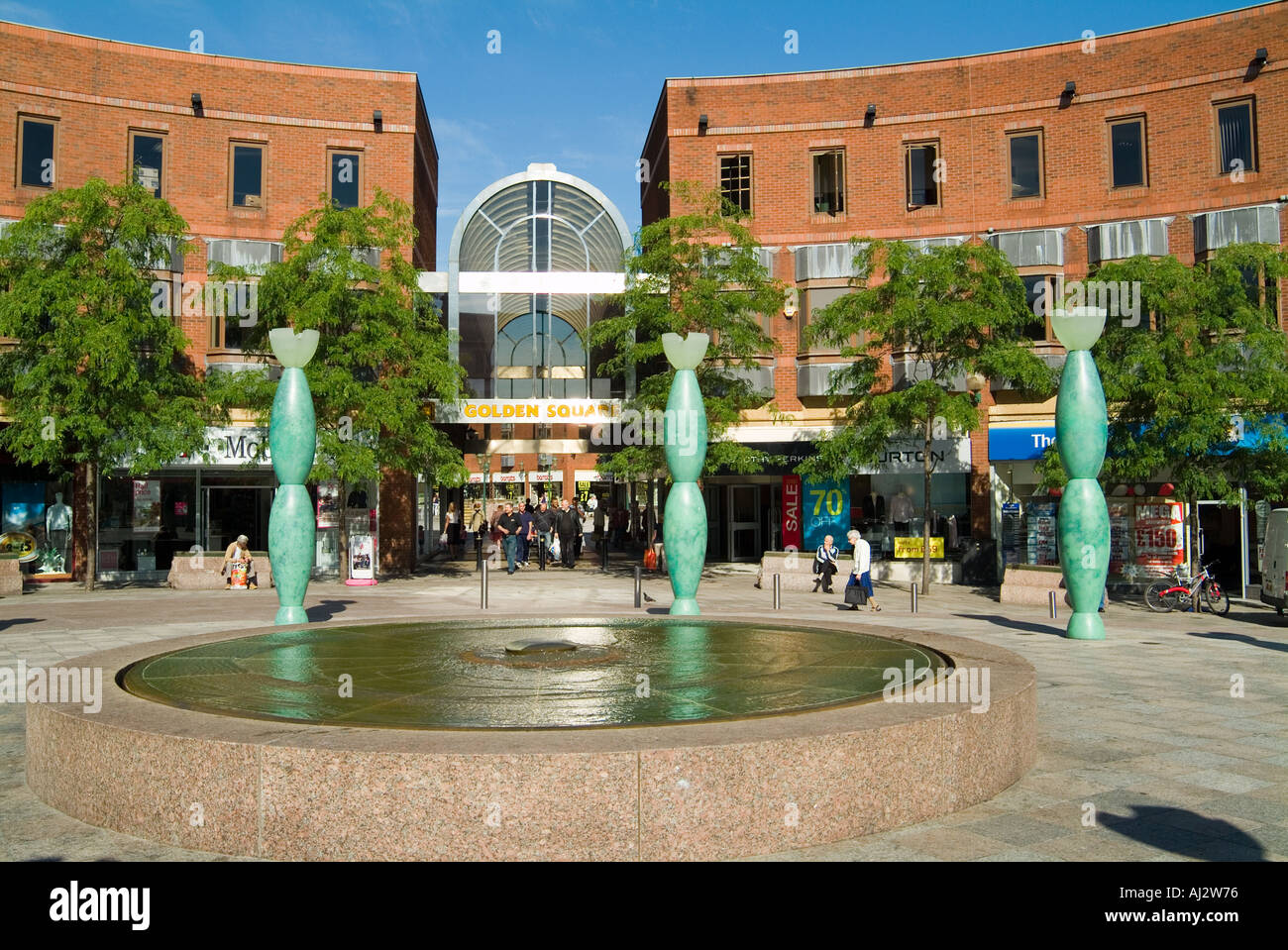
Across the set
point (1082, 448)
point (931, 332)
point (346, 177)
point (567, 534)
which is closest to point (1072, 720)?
point (1082, 448)

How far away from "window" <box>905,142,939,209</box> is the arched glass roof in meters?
8.32

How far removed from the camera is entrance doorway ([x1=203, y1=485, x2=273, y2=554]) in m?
26.6

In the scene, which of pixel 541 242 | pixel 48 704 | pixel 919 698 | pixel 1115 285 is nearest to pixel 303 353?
pixel 48 704

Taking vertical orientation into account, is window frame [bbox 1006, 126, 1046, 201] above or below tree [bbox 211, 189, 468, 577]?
above

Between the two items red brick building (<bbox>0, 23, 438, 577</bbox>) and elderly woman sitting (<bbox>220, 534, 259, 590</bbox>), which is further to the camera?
red brick building (<bbox>0, 23, 438, 577</bbox>)

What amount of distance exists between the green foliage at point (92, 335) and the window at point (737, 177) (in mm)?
13885

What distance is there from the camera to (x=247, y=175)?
27328 millimetres

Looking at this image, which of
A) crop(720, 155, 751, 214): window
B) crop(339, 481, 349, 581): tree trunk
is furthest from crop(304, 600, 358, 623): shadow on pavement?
crop(720, 155, 751, 214): window

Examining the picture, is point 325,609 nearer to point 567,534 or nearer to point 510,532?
point 510,532

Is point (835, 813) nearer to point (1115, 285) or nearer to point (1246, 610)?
point (1246, 610)

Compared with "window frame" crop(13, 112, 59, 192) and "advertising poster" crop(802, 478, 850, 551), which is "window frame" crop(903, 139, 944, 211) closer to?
"advertising poster" crop(802, 478, 850, 551)

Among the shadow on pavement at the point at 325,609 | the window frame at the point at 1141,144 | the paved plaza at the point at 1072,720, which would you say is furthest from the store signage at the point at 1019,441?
the shadow on pavement at the point at 325,609

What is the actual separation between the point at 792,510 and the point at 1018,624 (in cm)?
1320
